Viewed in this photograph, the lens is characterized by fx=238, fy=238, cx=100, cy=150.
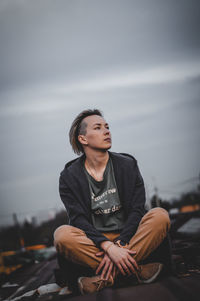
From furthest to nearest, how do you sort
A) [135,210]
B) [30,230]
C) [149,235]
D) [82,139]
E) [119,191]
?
1. [30,230]
2. [82,139]
3. [119,191]
4. [135,210]
5. [149,235]

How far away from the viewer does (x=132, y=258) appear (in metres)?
1.46

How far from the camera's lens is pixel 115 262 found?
4.75 feet

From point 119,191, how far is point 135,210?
0.21 metres

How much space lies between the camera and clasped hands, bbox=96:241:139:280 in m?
1.44

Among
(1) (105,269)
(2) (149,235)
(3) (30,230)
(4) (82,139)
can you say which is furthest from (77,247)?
(3) (30,230)

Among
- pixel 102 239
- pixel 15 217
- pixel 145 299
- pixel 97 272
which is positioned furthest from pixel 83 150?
pixel 15 217

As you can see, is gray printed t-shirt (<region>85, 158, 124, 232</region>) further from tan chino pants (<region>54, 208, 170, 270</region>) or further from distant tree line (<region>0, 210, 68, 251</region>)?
distant tree line (<region>0, 210, 68, 251</region>)

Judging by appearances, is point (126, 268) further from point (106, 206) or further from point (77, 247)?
point (106, 206)

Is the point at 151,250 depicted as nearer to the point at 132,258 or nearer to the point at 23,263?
the point at 132,258

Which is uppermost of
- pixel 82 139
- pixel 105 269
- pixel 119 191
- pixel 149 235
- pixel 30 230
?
pixel 82 139

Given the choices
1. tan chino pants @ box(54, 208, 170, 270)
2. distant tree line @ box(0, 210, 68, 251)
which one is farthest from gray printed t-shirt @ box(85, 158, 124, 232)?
distant tree line @ box(0, 210, 68, 251)

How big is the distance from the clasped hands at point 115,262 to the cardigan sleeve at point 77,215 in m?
0.08

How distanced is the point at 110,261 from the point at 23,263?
348cm

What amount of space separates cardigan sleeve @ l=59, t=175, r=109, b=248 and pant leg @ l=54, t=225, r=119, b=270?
0.05 meters
